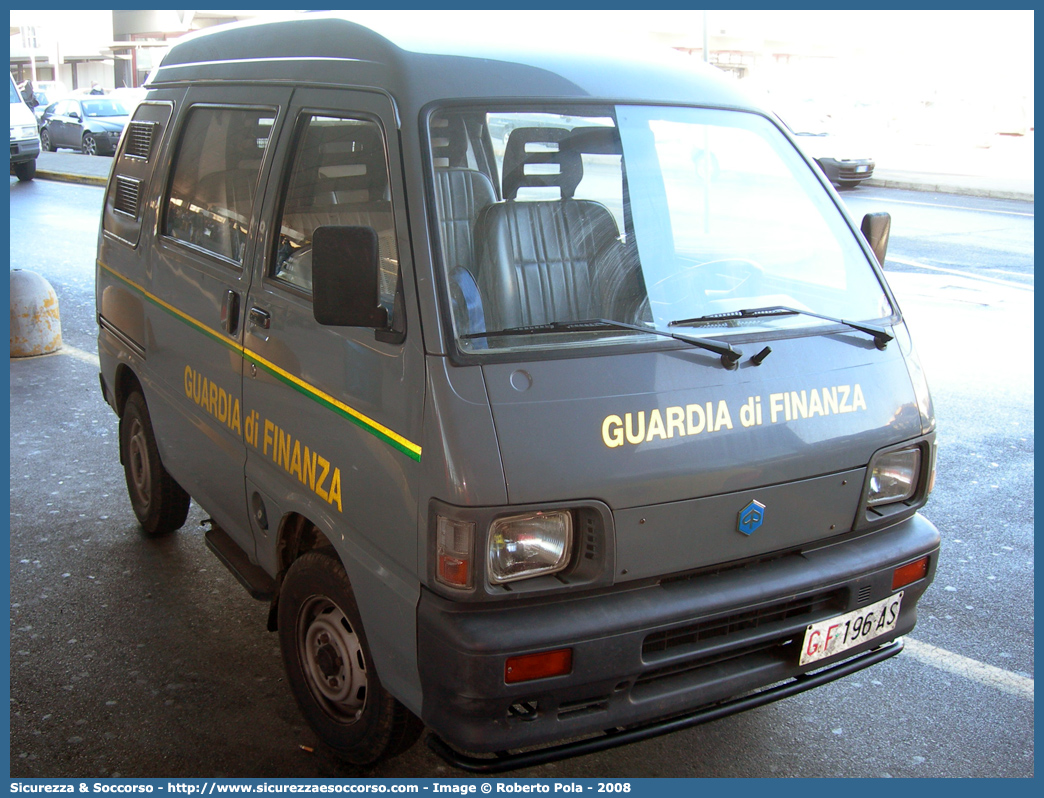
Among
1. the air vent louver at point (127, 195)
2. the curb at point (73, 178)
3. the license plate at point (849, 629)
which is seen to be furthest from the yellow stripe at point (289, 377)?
the curb at point (73, 178)

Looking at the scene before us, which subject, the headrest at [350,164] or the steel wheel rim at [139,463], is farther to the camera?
the steel wheel rim at [139,463]

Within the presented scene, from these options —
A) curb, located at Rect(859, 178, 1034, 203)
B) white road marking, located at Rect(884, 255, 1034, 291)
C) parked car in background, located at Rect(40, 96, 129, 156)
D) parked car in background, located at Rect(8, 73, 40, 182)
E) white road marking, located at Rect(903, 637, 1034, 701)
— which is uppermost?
parked car in background, located at Rect(40, 96, 129, 156)

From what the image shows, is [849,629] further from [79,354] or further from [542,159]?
[79,354]

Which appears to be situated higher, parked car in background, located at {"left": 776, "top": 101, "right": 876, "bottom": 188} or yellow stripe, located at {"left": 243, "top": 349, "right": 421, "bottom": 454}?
parked car in background, located at {"left": 776, "top": 101, "right": 876, "bottom": 188}

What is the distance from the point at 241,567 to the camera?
3793mm

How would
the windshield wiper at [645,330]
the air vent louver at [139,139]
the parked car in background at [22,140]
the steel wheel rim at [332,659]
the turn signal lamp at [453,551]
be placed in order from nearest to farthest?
the turn signal lamp at [453,551] → the windshield wiper at [645,330] → the steel wheel rim at [332,659] → the air vent louver at [139,139] → the parked car in background at [22,140]

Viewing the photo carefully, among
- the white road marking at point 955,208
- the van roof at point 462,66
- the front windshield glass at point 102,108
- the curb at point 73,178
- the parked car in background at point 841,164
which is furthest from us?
the front windshield glass at point 102,108

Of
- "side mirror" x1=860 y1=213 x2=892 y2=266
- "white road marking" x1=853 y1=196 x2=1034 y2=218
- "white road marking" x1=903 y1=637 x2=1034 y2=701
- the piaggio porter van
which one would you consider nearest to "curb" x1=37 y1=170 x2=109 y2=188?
"white road marking" x1=853 y1=196 x2=1034 y2=218

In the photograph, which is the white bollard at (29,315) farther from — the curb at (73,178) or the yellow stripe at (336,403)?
the curb at (73,178)

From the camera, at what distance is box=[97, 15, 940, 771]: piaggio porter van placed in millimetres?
2578

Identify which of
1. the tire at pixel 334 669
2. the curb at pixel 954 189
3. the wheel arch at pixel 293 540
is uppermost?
the curb at pixel 954 189

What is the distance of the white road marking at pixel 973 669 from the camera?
146 inches

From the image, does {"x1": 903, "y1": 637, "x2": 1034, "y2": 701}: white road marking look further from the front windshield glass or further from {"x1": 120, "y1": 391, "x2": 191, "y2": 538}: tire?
the front windshield glass

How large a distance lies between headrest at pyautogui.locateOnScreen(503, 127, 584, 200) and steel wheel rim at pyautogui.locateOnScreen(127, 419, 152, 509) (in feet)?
8.28
